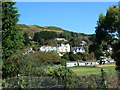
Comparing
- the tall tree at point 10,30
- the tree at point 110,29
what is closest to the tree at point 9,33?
the tall tree at point 10,30

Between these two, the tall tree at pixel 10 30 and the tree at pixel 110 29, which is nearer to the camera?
the tall tree at pixel 10 30

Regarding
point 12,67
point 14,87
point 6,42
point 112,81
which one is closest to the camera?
point 14,87

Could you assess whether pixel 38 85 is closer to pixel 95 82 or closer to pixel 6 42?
pixel 95 82

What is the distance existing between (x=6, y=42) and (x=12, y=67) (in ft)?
7.02

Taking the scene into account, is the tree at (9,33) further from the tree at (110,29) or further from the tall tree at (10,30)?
the tree at (110,29)

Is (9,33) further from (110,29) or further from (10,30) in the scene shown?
(110,29)

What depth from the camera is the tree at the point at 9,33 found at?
10938 millimetres

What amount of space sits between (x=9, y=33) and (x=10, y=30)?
0.22 metres

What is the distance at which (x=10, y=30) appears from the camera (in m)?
11.7

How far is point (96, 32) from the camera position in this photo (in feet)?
52.4

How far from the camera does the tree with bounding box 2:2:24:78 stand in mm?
10938

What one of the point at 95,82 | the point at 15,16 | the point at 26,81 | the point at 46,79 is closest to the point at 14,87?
the point at 26,81

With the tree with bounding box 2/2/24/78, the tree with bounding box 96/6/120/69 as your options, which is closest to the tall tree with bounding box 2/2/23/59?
the tree with bounding box 2/2/24/78

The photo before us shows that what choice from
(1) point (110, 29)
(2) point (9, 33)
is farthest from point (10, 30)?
(1) point (110, 29)
